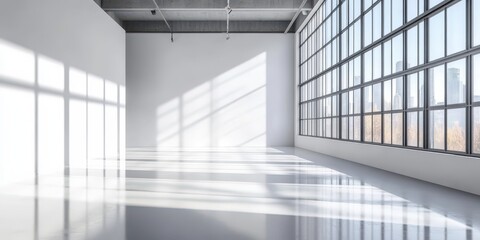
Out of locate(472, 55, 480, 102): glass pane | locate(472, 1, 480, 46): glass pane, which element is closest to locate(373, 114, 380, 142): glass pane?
locate(472, 55, 480, 102): glass pane

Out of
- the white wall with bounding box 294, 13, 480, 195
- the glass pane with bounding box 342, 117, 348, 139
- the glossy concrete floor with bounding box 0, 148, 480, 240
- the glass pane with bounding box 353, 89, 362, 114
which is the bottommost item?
the glossy concrete floor with bounding box 0, 148, 480, 240

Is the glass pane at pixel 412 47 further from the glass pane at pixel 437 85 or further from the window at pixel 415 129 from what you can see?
the window at pixel 415 129

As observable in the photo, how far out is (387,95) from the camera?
12719 mm

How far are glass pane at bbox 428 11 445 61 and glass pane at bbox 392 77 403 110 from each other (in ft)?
5.80

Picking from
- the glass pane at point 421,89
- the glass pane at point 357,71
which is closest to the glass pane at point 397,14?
the glass pane at point 421,89

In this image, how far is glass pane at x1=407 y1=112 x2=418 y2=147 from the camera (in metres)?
10.9

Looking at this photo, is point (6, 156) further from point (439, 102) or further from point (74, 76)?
point (439, 102)

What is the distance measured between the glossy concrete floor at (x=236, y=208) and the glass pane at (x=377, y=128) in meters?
2.12

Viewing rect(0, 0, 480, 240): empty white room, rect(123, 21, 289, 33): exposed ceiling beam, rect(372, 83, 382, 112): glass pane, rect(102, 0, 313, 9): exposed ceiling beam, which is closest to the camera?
rect(0, 0, 480, 240): empty white room

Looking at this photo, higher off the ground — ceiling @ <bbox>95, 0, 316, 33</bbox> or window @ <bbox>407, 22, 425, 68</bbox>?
ceiling @ <bbox>95, 0, 316, 33</bbox>

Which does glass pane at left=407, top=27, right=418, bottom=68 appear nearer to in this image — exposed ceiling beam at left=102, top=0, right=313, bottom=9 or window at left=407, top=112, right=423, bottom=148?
window at left=407, top=112, right=423, bottom=148

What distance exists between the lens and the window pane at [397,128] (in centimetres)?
1178

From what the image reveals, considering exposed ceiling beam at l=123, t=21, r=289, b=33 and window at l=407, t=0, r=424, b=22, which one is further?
exposed ceiling beam at l=123, t=21, r=289, b=33

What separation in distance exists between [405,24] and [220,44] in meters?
16.0
